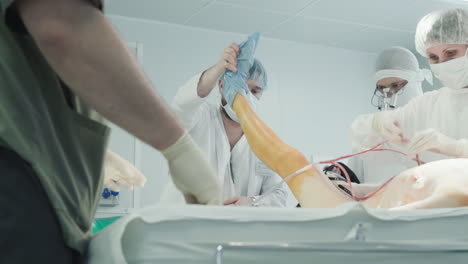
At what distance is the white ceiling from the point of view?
4277mm

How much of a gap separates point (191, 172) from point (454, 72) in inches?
68.4

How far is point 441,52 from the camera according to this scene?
2.38m

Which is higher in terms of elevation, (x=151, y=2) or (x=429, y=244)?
(x=151, y=2)

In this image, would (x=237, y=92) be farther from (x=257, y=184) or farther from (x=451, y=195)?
(x=451, y=195)

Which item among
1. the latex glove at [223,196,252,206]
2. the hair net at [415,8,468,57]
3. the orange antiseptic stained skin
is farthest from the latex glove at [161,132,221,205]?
the hair net at [415,8,468,57]

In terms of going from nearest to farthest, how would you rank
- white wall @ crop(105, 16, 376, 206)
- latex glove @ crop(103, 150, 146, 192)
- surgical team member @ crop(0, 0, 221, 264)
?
surgical team member @ crop(0, 0, 221, 264) < latex glove @ crop(103, 150, 146, 192) < white wall @ crop(105, 16, 376, 206)

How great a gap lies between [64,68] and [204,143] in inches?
72.0

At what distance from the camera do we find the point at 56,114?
82 centimetres

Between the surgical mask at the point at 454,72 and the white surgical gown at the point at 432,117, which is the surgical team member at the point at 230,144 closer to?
the white surgical gown at the point at 432,117

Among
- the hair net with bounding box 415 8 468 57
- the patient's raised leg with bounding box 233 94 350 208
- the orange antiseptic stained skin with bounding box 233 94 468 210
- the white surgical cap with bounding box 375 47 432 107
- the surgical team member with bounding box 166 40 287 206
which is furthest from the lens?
the white surgical cap with bounding box 375 47 432 107

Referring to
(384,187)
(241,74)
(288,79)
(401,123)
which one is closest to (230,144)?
(241,74)

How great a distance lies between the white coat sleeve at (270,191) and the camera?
2496mm

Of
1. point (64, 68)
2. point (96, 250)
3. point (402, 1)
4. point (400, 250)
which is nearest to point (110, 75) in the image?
point (64, 68)

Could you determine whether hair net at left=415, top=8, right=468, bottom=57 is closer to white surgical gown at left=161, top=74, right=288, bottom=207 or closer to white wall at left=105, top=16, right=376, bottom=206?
white surgical gown at left=161, top=74, right=288, bottom=207
